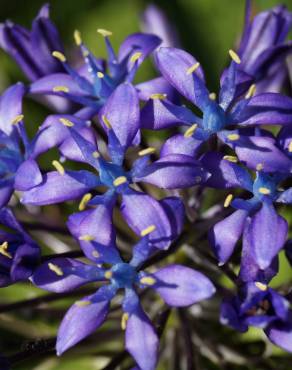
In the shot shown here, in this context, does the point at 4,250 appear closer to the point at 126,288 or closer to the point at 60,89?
the point at 126,288

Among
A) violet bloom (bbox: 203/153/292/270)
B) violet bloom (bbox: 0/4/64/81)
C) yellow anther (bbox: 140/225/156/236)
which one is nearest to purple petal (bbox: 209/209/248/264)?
violet bloom (bbox: 203/153/292/270)

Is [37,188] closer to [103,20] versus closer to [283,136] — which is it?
[283,136]

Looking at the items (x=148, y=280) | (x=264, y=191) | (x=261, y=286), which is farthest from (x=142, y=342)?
(x=264, y=191)

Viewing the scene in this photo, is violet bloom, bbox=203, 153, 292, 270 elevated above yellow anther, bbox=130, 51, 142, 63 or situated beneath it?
situated beneath

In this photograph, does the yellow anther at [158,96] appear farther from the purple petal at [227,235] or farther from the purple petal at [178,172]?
the purple petal at [227,235]

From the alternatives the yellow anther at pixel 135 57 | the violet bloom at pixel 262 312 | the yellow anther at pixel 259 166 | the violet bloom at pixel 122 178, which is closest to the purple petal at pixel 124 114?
the violet bloom at pixel 122 178

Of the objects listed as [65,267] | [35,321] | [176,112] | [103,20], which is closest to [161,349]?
[35,321]

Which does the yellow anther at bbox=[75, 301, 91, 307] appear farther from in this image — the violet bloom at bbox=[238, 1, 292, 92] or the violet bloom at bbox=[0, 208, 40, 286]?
the violet bloom at bbox=[238, 1, 292, 92]

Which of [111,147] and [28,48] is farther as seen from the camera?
[28,48]
